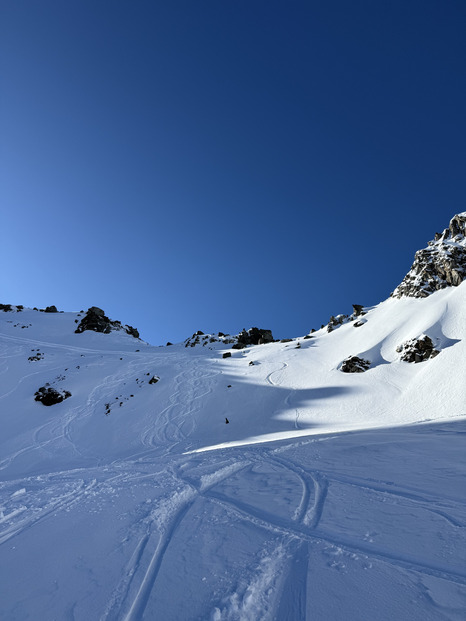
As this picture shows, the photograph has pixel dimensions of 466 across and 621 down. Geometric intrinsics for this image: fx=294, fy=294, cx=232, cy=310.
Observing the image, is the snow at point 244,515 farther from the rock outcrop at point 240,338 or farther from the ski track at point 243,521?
the rock outcrop at point 240,338

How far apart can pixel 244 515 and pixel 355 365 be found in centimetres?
2441

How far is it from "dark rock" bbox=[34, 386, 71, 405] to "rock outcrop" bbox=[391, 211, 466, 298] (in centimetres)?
4110

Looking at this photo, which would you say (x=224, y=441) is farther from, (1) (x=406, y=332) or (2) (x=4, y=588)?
(1) (x=406, y=332)

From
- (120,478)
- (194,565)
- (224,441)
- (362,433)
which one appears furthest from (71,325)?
(194,565)

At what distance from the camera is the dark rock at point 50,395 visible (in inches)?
982

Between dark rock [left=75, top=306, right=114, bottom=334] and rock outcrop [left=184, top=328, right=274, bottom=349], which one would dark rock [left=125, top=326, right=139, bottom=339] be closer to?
dark rock [left=75, top=306, right=114, bottom=334]

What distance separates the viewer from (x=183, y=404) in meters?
24.3

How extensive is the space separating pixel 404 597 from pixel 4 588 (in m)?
5.71

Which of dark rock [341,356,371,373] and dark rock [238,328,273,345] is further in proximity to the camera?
dark rock [238,328,273,345]

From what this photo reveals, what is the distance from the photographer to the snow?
3.85 metres

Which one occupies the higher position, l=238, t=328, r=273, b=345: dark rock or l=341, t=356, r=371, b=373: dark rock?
l=238, t=328, r=273, b=345: dark rock

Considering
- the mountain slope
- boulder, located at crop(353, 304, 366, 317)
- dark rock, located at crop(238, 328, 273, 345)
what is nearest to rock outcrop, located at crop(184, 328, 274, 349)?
dark rock, located at crop(238, 328, 273, 345)

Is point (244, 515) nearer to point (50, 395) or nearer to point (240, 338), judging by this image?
point (50, 395)

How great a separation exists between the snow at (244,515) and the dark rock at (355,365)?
4860 mm
